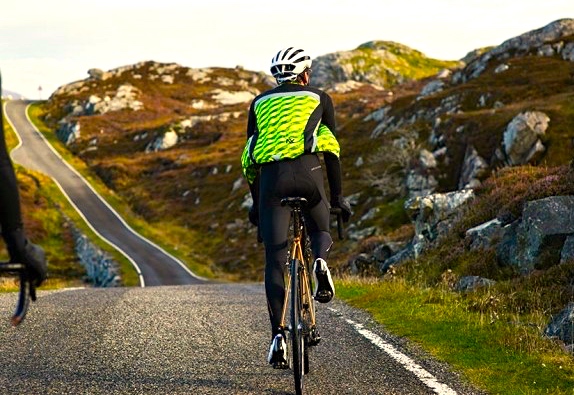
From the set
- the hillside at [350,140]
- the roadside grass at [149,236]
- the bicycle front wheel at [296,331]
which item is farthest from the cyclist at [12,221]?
the roadside grass at [149,236]

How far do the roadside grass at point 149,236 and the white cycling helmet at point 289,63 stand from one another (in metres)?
43.2

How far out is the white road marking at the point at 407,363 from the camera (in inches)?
245

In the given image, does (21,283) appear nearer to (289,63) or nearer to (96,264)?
(289,63)

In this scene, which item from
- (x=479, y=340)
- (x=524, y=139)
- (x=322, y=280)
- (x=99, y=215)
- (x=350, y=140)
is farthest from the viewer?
(x=350, y=140)

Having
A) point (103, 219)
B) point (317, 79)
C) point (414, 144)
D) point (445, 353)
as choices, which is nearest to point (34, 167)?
point (103, 219)

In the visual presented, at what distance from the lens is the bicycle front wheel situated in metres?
5.76

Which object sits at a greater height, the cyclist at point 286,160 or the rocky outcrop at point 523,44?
the rocky outcrop at point 523,44

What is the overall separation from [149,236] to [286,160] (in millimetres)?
63047

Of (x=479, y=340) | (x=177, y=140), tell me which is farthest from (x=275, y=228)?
(x=177, y=140)

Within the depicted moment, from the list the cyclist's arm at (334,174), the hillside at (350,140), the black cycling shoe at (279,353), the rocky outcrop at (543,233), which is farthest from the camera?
the hillside at (350,140)

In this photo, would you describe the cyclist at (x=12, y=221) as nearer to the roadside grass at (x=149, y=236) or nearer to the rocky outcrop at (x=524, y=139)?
the rocky outcrop at (x=524, y=139)

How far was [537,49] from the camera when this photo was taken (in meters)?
73.4

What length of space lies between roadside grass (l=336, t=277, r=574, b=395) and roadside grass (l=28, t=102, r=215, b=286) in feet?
127

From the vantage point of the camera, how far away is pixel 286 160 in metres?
6.18
